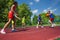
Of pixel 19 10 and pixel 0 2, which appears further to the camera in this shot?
pixel 0 2

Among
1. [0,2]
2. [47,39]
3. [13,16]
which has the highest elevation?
[0,2]

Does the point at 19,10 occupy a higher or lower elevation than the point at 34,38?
higher

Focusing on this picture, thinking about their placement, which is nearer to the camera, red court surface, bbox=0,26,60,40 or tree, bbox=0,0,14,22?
red court surface, bbox=0,26,60,40

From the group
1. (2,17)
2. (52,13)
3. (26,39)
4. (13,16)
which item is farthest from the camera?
(2,17)

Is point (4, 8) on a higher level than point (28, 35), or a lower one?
higher

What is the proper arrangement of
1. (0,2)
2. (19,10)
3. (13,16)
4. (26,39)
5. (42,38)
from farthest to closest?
(0,2)
(19,10)
(13,16)
(42,38)
(26,39)

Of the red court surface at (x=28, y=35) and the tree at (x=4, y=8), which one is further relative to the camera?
the tree at (x=4, y=8)

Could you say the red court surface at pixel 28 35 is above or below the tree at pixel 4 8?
below

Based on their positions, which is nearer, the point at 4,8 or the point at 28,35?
the point at 28,35

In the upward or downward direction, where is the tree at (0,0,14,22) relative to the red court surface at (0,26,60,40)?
upward

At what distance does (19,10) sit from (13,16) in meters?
4.72

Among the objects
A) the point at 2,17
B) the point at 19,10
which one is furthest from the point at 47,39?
the point at 2,17

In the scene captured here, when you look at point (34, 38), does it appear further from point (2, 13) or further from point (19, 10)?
point (2, 13)

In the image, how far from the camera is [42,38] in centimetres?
418
